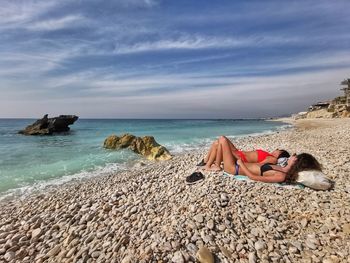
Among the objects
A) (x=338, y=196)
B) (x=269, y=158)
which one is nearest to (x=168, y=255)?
(x=338, y=196)

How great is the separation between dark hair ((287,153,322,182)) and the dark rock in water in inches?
1552

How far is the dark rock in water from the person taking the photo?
132ft

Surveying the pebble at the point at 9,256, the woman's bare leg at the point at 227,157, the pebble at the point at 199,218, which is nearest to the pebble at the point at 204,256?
the pebble at the point at 199,218

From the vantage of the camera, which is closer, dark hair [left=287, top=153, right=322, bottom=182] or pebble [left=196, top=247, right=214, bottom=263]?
pebble [left=196, top=247, right=214, bottom=263]

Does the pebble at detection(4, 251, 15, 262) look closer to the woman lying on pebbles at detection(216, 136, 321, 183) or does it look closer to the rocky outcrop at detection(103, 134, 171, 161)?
the woman lying on pebbles at detection(216, 136, 321, 183)

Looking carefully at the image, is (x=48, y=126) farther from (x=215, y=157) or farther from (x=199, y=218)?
(x=199, y=218)

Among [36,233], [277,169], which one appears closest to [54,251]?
[36,233]

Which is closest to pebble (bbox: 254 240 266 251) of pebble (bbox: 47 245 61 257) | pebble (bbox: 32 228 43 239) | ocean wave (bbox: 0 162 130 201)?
pebble (bbox: 47 245 61 257)

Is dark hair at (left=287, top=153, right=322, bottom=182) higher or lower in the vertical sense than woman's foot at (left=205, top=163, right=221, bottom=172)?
higher

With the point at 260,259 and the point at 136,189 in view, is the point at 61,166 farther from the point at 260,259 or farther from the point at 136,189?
the point at 260,259

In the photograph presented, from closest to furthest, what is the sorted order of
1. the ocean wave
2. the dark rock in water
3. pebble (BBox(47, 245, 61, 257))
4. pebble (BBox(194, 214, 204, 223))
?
1. pebble (BBox(47, 245, 61, 257))
2. pebble (BBox(194, 214, 204, 223))
3. the ocean wave
4. the dark rock in water

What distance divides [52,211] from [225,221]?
13.3ft

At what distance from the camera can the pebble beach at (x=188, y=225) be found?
14.3ft

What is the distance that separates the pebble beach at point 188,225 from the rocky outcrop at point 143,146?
7.80 metres
